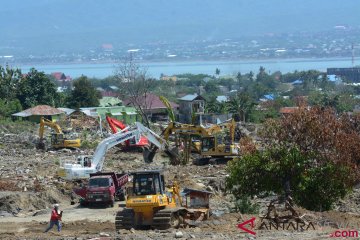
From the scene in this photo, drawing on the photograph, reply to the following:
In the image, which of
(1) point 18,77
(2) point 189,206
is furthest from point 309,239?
(1) point 18,77

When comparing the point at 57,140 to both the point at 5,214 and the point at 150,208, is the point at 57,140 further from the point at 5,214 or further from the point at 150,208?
the point at 150,208

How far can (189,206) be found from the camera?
78.1 feet

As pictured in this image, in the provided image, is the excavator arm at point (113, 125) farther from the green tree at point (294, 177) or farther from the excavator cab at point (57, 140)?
the green tree at point (294, 177)

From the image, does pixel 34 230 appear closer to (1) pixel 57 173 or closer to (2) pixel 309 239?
(2) pixel 309 239

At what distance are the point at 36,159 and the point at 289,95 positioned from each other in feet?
283

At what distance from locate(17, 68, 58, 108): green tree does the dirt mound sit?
158 feet

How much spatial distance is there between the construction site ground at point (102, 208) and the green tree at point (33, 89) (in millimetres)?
32590

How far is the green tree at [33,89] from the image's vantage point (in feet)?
253

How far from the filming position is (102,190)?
2755 cm

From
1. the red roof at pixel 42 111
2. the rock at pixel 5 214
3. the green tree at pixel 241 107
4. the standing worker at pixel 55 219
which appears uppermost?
the standing worker at pixel 55 219

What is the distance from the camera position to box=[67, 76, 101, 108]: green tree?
81.6m

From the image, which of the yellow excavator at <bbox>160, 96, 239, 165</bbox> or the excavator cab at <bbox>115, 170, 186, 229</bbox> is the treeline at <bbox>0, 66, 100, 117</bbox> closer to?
the yellow excavator at <bbox>160, 96, 239, 165</bbox>

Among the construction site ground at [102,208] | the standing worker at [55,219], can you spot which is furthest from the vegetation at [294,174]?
the standing worker at [55,219]

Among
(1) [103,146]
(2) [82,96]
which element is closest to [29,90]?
(2) [82,96]
